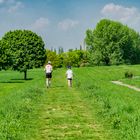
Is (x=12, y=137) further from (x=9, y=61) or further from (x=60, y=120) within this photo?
(x=9, y=61)

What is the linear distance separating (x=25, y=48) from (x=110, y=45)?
44804mm

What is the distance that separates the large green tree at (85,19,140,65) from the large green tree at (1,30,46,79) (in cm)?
3926

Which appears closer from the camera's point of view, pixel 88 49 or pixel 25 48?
pixel 25 48

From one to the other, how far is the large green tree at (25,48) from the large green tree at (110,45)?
3926cm

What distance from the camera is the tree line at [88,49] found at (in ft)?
267

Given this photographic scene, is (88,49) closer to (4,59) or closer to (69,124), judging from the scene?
(4,59)

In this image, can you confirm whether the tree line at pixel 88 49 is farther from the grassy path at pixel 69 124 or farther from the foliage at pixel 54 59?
the grassy path at pixel 69 124

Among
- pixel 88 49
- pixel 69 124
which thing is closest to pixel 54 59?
pixel 88 49

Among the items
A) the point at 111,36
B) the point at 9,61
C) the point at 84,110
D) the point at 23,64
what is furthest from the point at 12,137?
the point at 111,36

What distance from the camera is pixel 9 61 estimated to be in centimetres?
7456

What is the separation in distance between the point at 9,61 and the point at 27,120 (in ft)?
192

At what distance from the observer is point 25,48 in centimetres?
8638

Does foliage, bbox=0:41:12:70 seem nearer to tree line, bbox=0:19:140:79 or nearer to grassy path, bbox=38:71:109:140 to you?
tree line, bbox=0:19:140:79

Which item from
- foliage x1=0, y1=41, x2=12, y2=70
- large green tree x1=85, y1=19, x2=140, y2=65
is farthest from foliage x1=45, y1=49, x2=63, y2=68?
foliage x1=0, y1=41, x2=12, y2=70
